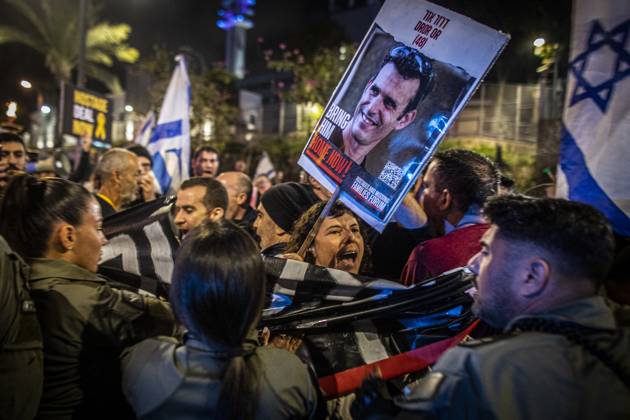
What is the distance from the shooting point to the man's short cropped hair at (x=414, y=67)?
255cm

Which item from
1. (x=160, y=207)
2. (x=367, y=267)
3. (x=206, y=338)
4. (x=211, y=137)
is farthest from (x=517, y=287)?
(x=211, y=137)

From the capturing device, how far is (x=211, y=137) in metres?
24.2

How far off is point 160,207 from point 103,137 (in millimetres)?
7305

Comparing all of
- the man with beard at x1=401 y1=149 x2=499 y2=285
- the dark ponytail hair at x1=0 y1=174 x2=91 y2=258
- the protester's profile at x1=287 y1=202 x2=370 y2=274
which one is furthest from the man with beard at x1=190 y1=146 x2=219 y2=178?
the dark ponytail hair at x1=0 y1=174 x2=91 y2=258

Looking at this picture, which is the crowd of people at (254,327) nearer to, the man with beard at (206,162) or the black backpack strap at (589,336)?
the black backpack strap at (589,336)

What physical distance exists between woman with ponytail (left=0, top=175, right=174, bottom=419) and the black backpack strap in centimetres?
175

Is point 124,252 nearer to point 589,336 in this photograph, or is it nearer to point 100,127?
point 589,336

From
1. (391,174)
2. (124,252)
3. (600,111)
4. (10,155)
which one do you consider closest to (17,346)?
(124,252)

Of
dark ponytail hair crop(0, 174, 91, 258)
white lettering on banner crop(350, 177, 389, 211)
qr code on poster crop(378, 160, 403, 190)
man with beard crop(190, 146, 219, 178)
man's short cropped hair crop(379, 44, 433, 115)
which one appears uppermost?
man's short cropped hair crop(379, 44, 433, 115)

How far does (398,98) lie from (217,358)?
60.3 inches

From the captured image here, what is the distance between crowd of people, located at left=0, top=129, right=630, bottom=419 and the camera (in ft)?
5.09

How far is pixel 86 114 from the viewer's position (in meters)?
9.52

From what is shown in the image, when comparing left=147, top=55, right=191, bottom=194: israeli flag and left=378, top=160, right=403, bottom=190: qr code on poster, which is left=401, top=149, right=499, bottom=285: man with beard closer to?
left=378, top=160, right=403, bottom=190: qr code on poster

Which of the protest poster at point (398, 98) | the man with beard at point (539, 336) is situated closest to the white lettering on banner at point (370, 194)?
the protest poster at point (398, 98)
